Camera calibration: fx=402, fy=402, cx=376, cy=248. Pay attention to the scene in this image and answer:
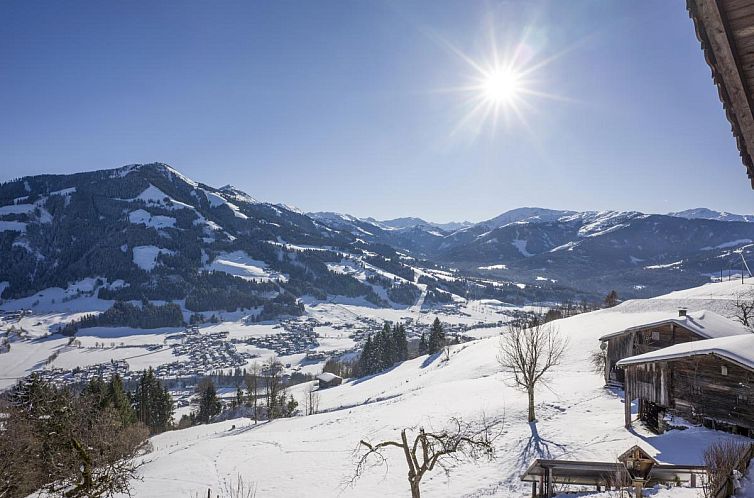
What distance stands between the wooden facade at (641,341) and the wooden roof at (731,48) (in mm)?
34141

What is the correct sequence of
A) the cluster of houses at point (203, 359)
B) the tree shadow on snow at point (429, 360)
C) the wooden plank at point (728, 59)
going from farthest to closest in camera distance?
the cluster of houses at point (203, 359) < the tree shadow on snow at point (429, 360) < the wooden plank at point (728, 59)

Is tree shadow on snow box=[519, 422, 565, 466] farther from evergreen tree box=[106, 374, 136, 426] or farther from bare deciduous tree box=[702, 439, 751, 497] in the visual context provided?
evergreen tree box=[106, 374, 136, 426]

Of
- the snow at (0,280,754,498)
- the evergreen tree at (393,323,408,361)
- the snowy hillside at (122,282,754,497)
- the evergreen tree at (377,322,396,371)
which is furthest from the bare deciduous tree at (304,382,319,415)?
the evergreen tree at (393,323,408,361)

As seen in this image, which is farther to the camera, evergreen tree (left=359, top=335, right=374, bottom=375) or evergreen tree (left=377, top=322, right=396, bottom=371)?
evergreen tree (left=359, top=335, right=374, bottom=375)

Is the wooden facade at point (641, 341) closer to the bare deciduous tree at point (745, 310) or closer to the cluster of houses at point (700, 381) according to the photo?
the cluster of houses at point (700, 381)

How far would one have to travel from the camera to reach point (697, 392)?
72.6 ft

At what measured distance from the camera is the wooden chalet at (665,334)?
30.2 metres

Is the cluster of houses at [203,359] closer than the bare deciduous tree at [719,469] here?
No

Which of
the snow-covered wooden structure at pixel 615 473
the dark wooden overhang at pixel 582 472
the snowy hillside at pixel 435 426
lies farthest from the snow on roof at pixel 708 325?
the dark wooden overhang at pixel 582 472

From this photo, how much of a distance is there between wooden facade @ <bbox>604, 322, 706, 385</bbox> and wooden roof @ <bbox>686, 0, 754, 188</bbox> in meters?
34.1

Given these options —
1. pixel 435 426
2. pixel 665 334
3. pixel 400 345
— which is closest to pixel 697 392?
pixel 665 334

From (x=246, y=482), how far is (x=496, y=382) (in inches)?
1375

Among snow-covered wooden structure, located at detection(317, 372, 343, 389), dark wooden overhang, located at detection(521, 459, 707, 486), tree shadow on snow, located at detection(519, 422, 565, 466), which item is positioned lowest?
snow-covered wooden structure, located at detection(317, 372, 343, 389)

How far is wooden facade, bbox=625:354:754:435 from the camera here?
2011cm
